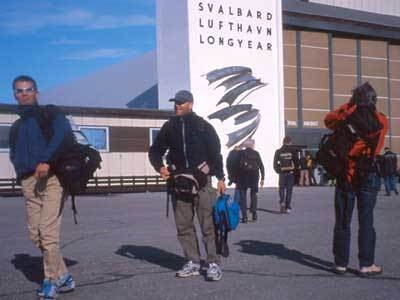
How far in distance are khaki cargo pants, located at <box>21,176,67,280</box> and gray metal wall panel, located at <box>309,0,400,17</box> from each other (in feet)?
121

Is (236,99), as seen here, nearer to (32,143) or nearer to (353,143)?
(353,143)

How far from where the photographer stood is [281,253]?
8172 mm

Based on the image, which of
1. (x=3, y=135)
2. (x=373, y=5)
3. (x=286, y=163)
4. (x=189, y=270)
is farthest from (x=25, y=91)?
(x=373, y=5)

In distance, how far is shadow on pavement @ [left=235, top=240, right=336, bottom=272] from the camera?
727 centimetres

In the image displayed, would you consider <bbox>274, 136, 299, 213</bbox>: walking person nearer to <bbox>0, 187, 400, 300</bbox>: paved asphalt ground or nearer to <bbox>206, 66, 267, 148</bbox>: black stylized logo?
<bbox>0, 187, 400, 300</bbox>: paved asphalt ground

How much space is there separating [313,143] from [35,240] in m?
33.1

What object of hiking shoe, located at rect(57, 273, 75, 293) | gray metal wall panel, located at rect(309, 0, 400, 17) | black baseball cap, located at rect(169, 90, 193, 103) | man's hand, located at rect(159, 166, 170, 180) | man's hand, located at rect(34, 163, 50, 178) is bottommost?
hiking shoe, located at rect(57, 273, 75, 293)

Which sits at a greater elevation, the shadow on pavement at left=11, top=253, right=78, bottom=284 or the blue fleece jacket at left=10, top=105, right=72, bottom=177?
the blue fleece jacket at left=10, top=105, right=72, bottom=177

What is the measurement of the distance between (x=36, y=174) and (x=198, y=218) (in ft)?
5.94

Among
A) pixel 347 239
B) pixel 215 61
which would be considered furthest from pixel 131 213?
pixel 215 61

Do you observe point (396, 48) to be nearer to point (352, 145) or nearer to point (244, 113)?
point (244, 113)

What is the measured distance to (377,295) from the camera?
5.66 m

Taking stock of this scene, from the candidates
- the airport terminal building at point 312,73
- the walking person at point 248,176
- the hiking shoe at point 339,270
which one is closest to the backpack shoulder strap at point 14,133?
the hiking shoe at point 339,270

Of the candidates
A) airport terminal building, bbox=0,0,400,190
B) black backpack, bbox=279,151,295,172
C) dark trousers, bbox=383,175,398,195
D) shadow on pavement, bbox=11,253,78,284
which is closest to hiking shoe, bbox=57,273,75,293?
shadow on pavement, bbox=11,253,78,284
